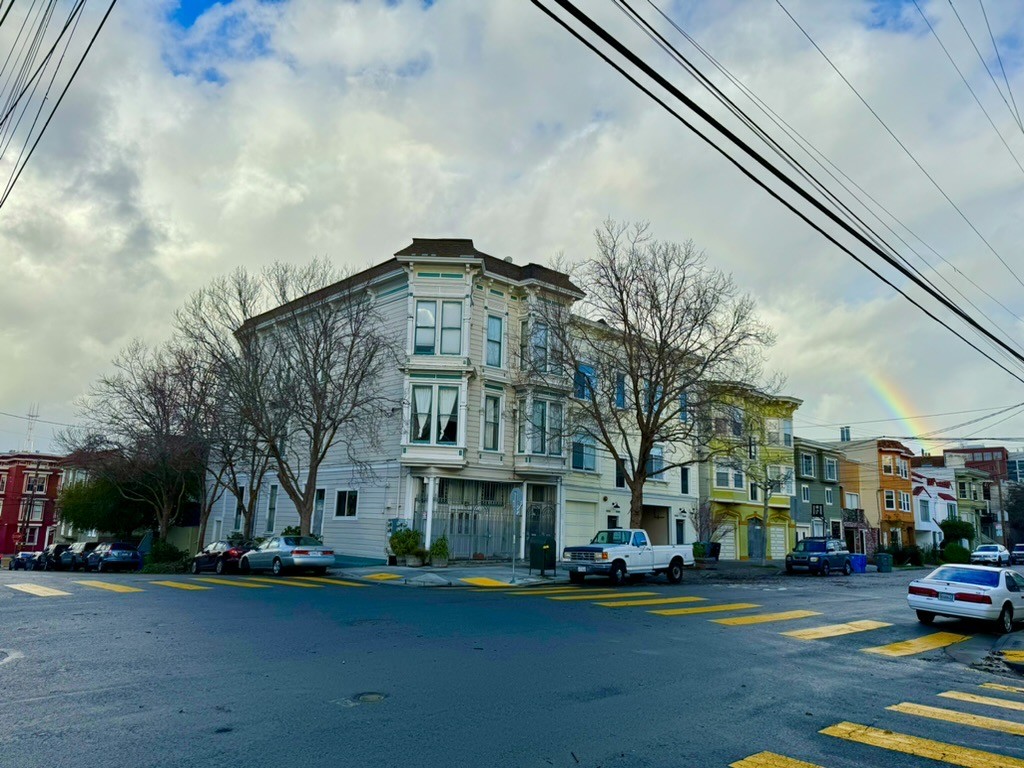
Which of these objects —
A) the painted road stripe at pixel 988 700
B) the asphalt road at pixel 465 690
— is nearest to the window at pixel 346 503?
the asphalt road at pixel 465 690

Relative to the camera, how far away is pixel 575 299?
35250mm

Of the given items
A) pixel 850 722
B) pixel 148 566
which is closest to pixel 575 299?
pixel 148 566

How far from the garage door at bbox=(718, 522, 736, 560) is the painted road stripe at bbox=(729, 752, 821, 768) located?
4378 centimetres

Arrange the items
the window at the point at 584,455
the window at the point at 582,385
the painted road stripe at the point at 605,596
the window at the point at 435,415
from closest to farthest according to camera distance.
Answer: the painted road stripe at the point at 605,596
the window at the point at 582,385
the window at the point at 435,415
the window at the point at 584,455

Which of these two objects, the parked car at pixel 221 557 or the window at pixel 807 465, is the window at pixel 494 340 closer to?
the parked car at pixel 221 557

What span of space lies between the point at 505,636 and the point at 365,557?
69.4 feet

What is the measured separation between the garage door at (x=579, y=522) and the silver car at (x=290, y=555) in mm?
12663

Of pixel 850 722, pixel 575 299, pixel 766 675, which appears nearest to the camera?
pixel 850 722

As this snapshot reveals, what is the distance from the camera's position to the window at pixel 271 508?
39.5m

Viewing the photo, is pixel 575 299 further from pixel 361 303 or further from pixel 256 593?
pixel 256 593

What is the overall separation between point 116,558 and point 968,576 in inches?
1459

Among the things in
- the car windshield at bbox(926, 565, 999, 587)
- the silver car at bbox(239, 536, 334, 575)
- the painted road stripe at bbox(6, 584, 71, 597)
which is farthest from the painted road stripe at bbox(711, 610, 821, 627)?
the silver car at bbox(239, 536, 334, 575)

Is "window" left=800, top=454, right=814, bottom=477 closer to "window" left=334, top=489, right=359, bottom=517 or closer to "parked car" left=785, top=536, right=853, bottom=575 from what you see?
"parked car" left=785, top=536, right=853, bottom=575

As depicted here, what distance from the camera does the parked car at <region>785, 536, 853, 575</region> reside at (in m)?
36.7
